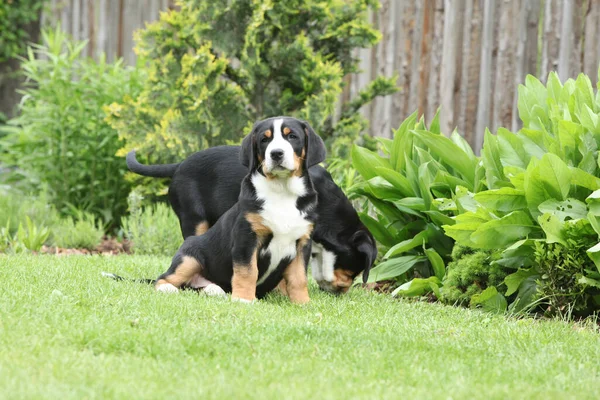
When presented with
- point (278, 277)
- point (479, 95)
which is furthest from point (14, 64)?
point (278, 277)

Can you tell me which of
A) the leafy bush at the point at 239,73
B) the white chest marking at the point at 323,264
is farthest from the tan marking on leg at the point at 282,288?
the leafy bush at the point at 239,73

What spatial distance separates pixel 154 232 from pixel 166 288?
9.39 feet

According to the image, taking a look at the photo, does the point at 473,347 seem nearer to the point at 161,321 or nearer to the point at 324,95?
the point at 161,321

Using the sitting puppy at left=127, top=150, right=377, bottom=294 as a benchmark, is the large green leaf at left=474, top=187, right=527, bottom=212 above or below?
above

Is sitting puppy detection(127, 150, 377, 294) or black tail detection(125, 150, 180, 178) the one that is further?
black tail detection(125, 150, 180, 178)

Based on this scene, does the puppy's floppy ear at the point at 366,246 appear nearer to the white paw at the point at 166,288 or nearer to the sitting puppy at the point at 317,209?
the sitting puppy at the point at 317,209

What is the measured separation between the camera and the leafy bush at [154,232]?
26.7 ft

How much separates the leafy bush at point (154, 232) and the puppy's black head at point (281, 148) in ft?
10.0

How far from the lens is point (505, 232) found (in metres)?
5.25

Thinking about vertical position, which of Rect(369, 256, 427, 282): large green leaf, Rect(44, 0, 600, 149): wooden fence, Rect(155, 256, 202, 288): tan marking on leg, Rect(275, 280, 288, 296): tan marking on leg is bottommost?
Rect(275, 280, 288, 296): tan marking on leg

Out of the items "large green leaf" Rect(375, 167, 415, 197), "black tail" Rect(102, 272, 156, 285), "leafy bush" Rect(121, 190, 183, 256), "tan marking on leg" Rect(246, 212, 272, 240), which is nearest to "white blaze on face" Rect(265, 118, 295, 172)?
"tan marking on leg" Rect(246, 212, 272, 240)

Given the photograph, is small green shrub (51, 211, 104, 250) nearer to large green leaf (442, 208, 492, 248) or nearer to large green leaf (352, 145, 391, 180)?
large green leaf (352, 145, 391, 180)

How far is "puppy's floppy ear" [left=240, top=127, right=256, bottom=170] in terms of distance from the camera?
522 cm

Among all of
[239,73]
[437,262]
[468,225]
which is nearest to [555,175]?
[468,225]
